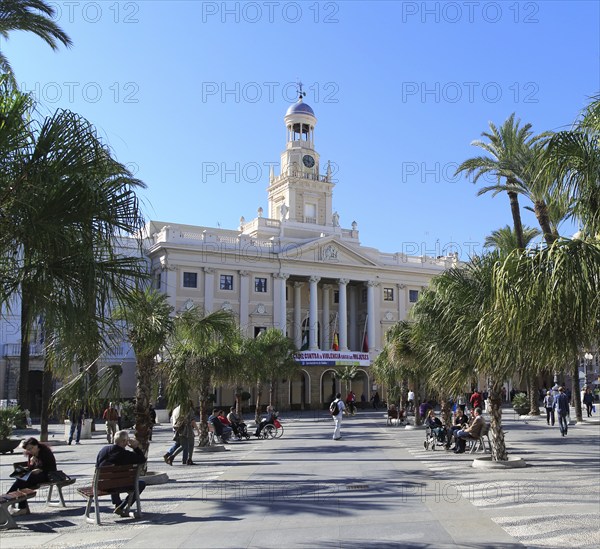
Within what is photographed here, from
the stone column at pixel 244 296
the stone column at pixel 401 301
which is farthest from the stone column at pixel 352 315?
the stone column at pixel 244 296

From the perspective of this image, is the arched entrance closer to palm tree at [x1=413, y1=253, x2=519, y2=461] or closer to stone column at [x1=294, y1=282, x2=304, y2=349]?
stone column at [x1=294, y1=282, x2=304, y2=349]

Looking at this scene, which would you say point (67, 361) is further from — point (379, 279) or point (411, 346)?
point (379, 279)

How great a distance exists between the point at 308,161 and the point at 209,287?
60.0 feet

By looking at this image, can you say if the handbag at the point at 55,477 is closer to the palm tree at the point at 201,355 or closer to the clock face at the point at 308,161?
the palm tree at the point at 201,355

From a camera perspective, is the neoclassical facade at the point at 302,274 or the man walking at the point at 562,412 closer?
the man walking at the point at 562,412

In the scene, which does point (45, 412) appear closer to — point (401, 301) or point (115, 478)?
point (115, 478)

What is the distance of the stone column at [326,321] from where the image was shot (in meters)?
64.9

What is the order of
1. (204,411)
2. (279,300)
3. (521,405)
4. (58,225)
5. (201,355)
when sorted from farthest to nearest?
(279,300) → (521,405) → (204,411) → (201,355) → (58,225)

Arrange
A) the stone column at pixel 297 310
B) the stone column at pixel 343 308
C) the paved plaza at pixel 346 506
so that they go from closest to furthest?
the paved plaza at pixel 346 506
the stone column at pixel 297 310
the stone column at pixel 343 308

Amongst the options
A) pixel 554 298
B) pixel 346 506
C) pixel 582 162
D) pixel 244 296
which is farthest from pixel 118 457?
pixel 244 296

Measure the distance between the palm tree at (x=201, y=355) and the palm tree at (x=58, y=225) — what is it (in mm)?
7405

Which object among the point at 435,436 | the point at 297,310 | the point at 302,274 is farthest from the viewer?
the point at 297,310

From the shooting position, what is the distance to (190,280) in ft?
189

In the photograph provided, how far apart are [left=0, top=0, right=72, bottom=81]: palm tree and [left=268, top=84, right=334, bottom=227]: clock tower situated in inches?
1929
